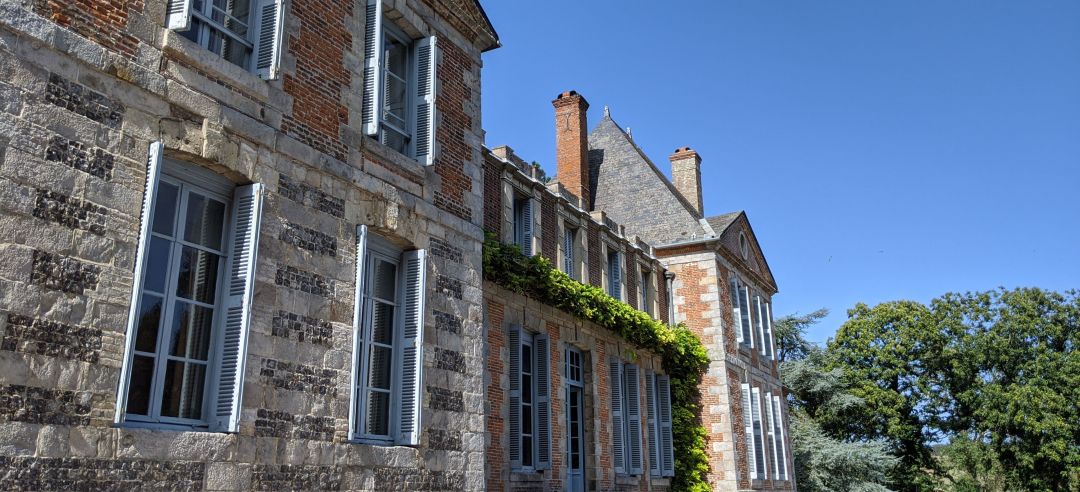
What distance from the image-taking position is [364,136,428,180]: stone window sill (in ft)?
26.4

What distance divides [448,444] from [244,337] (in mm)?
2563

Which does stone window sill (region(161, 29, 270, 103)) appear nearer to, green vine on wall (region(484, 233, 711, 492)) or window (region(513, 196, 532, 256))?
green vine on wall (region(484, 233, 711, 492))

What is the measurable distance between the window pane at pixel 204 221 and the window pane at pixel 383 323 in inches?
69.6

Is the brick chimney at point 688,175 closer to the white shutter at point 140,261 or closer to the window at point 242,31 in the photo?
the window at point 242,31

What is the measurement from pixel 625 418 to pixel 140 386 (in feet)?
37.9

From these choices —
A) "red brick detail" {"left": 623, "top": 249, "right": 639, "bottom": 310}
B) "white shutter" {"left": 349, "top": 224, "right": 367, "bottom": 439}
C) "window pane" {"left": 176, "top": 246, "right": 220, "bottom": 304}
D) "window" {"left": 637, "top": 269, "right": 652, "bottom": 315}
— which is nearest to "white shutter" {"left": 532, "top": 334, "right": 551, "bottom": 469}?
"red brick detail" {"left": 623, "top": 249, "right": 639, "bottom": 310}

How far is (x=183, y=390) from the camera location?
20.0 ft

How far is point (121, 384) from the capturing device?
5445mm

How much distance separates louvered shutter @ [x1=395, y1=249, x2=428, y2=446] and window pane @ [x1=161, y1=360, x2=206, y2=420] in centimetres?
202

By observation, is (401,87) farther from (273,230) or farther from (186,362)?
(186,362)

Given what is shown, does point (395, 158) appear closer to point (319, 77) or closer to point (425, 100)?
point (425, 100)

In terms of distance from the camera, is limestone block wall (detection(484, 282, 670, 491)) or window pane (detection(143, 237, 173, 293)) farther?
limestone block wall (detection(484, 282, 670, 491))

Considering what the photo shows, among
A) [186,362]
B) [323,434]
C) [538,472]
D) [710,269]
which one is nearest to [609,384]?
[538,472]

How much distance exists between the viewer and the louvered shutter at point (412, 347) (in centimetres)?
773
